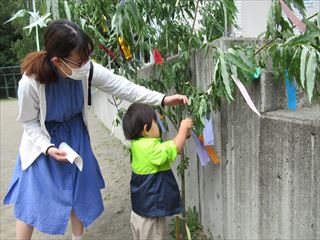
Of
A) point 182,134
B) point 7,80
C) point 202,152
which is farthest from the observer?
point 7,80

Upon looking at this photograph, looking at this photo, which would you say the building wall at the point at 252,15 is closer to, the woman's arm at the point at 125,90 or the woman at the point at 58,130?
the woman's arm at the point at 125,90

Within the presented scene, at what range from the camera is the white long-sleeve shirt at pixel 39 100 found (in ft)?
7.96

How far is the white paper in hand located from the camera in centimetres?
244

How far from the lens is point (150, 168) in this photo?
8.77 feet

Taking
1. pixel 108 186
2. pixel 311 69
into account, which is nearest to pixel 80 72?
pixel 311 69

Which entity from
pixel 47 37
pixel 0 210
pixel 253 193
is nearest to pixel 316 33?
pixel 253 193

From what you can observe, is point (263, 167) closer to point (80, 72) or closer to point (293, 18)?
point (293, 18)

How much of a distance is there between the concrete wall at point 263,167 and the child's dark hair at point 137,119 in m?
0.52

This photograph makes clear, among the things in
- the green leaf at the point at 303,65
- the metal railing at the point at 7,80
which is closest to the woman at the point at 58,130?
the green leaf at the point at 303,65

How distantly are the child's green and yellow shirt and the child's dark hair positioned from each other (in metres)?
0.06

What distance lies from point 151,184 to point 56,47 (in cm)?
104

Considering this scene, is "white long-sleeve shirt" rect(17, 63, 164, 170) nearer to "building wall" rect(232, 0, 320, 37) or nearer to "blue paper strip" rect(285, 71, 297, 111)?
"blue paper strip" rect(285, 71, 297, 111)

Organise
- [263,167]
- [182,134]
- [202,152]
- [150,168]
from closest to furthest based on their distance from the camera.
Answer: [263,167], [182,134], [150,168], [202,152]

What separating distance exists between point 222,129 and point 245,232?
2.27 ft
